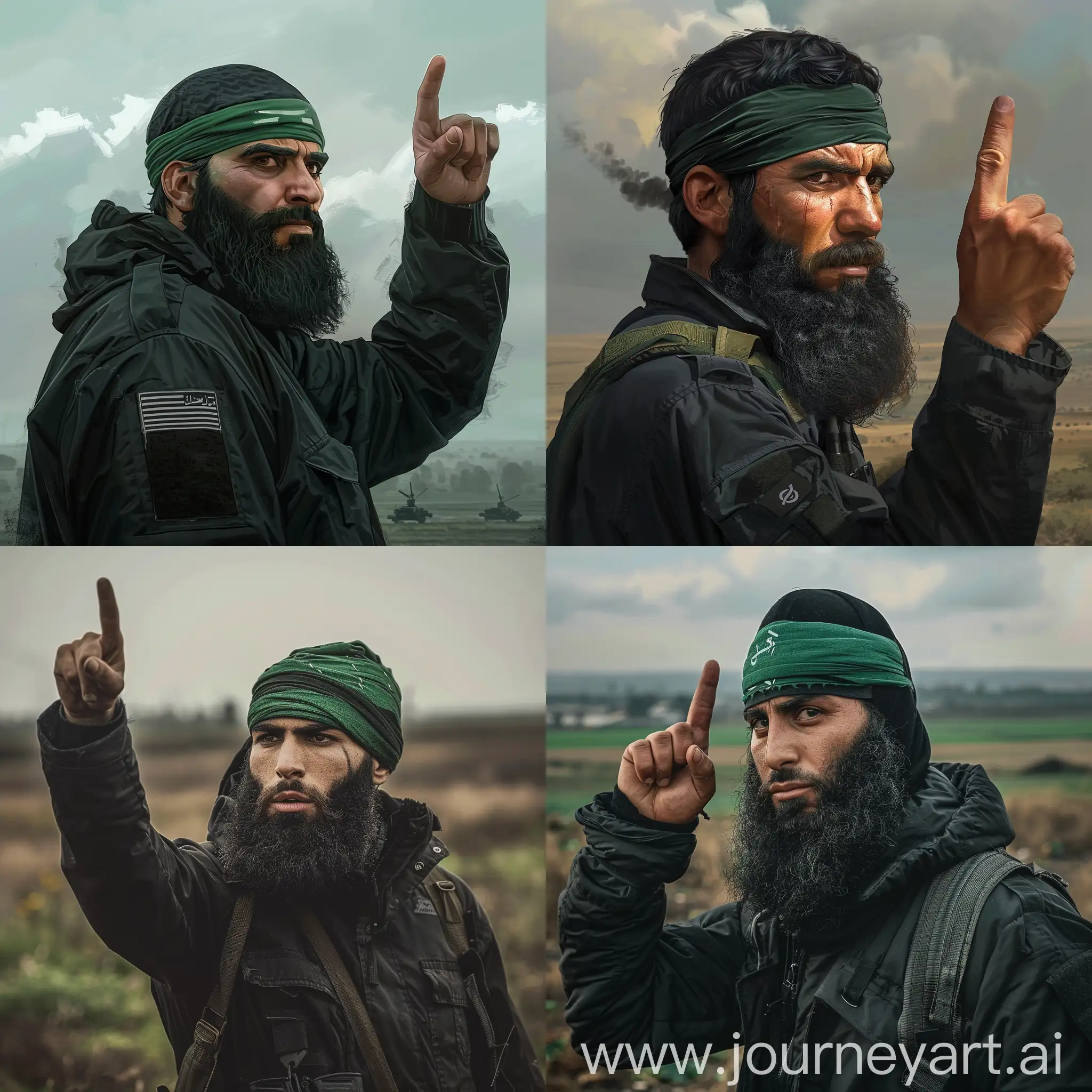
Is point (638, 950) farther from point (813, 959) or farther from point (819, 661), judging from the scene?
point (819, 661)

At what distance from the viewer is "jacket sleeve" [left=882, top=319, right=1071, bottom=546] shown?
3.78m

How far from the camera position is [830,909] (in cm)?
375

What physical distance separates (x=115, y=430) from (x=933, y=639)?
7.63 ft

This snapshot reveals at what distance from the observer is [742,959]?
3.86 m

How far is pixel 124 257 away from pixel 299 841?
1.67 metres

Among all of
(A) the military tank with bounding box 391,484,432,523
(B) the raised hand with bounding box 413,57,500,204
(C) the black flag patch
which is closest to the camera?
(C) the black flag patch

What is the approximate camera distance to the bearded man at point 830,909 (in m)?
3.67

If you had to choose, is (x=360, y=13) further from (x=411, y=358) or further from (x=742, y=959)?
(x=742, y=959)

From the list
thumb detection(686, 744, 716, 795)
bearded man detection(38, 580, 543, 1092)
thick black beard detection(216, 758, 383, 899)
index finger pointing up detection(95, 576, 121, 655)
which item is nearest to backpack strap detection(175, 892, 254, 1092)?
bearded man detection(38, 580, 543, 1092)

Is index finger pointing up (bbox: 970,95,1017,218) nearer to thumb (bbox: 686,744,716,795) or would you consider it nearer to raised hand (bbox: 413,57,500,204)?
raised hand (bbox: 413,57,500,204)

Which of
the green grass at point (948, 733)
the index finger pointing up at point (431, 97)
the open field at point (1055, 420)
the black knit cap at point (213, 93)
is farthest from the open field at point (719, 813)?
the black knit cap at point (213, 93)

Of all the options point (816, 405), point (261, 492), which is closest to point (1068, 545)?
point (816, 405)

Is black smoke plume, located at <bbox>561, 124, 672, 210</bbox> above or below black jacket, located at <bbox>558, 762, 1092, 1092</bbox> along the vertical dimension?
above
